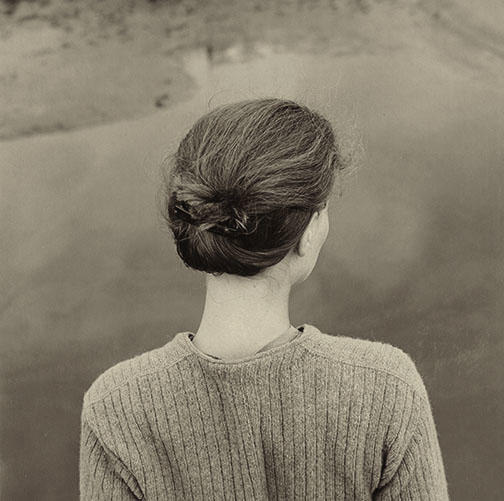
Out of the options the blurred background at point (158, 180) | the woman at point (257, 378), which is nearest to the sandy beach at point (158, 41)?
the blurred background at point (158, 180)

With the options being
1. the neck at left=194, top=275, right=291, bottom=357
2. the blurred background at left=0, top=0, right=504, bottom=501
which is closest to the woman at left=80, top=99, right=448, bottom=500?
the neck at left=194, top=275, right=291, bottom=357

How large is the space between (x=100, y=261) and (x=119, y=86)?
306 mm

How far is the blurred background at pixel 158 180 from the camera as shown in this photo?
1275 millimetres

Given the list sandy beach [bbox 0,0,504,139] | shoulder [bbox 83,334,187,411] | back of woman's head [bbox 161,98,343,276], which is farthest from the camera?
sandy beach [bbox 0,0,504,139]

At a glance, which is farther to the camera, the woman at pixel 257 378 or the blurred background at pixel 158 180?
the blurred background at pixel 158 180

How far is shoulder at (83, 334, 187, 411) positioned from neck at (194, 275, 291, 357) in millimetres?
50

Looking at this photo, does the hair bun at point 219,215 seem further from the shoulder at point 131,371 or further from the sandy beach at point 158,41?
the sandy beach at point 158,41

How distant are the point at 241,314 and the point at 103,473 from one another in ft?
0.86

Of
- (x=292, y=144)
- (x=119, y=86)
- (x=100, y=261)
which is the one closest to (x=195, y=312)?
(x=100, y=261)

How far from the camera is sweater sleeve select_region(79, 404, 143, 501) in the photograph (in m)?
0.87

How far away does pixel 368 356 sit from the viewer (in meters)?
0.80

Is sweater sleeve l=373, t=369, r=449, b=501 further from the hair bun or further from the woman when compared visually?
the hair bun

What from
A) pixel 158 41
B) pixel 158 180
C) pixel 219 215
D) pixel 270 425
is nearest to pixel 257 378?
pixel 270 425

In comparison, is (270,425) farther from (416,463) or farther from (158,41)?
(158,41)
